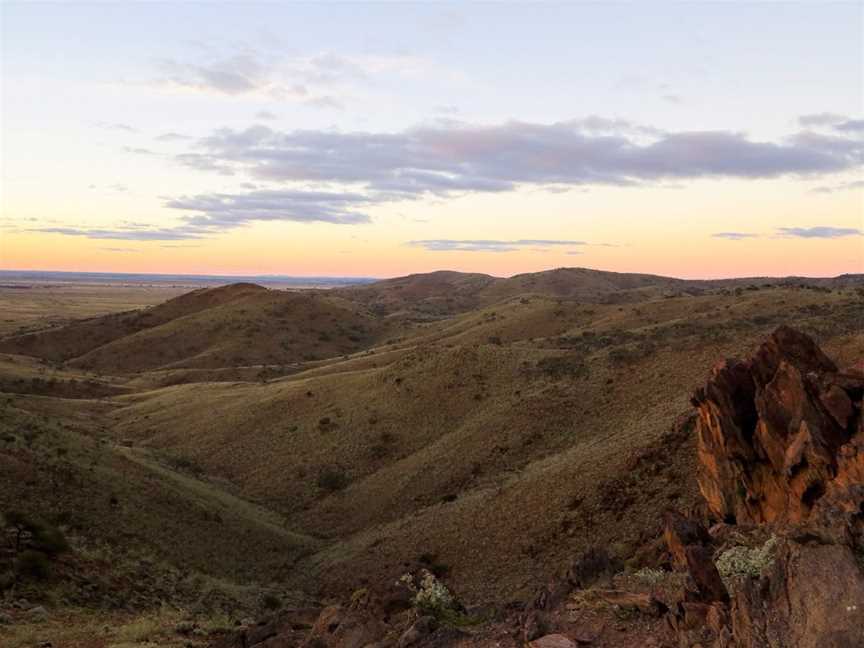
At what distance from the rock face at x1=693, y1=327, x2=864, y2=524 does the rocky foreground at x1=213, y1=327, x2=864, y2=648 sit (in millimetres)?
32

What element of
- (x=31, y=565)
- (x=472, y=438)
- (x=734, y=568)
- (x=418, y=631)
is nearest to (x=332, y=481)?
(x=472, y=438)

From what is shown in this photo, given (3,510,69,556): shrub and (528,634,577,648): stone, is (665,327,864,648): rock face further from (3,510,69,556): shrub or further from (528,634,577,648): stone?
(3,510,69,556): shrub

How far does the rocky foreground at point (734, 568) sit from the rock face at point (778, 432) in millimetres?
32

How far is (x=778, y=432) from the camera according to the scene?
1493 cm

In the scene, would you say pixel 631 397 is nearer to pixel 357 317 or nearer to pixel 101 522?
pixel 101 522

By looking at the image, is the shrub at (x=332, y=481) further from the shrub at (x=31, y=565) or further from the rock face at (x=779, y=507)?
the rock face at (x=779, y=507)

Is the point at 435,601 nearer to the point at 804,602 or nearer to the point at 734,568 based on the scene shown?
the point at 734,568

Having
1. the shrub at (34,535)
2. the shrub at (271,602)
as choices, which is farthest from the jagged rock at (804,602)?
the shrub at (34,535)

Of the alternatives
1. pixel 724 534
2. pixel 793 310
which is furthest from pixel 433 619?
pixel 793 310

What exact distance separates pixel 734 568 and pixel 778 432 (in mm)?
Result: 5500

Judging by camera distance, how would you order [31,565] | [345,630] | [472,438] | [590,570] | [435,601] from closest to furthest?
1. [345,630]
2. [590,570]
3. [435,601]
4. [31,565]
5. [472,438]

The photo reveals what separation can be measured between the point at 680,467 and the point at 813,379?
9.50 metres

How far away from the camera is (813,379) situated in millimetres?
14453

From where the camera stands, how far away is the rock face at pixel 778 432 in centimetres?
1314
